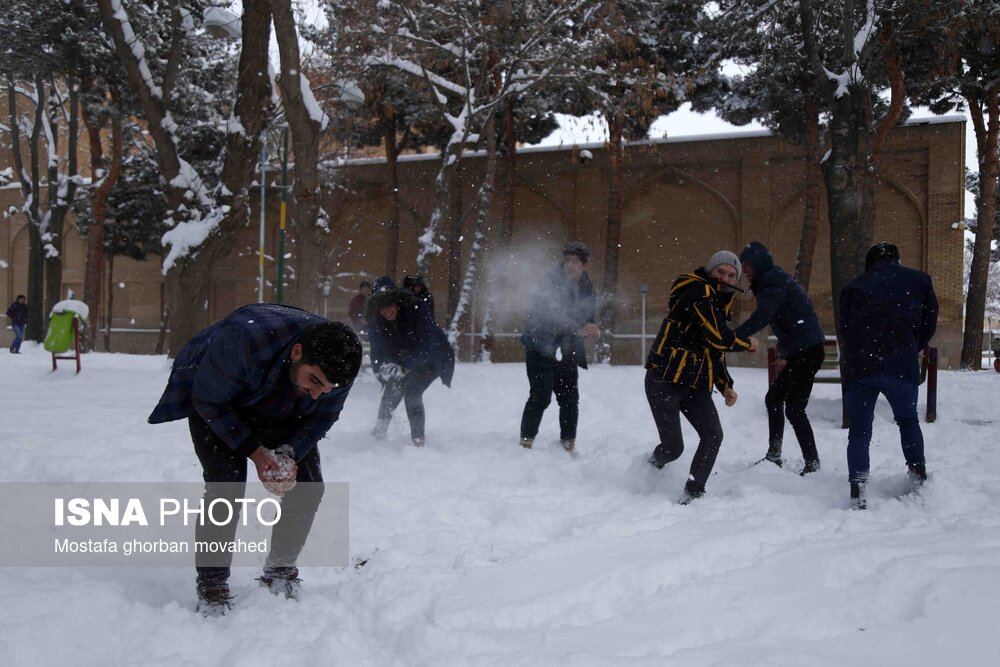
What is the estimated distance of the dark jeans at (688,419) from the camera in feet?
16.5

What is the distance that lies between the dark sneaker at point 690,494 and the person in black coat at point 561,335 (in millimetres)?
1927

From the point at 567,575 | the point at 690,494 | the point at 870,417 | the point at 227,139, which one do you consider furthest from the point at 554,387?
the point at 227,139

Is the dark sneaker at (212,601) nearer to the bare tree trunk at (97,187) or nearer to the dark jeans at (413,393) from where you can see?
the dark jeans at (413,393)

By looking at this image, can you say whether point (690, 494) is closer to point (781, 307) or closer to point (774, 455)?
point (774, 455)

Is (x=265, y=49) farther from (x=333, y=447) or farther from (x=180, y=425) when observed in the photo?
(x=333, y=447)

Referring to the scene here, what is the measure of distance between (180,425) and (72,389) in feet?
18.1

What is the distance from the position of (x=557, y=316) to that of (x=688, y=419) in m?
1.87

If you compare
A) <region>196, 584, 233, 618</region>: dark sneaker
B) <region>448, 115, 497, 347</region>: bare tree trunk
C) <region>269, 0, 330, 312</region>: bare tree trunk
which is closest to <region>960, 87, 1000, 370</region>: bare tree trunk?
<region>448, 115, 497, 347</region>: bare tree trunk

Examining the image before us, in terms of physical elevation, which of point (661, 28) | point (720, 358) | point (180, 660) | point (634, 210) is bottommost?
point (180, 660)

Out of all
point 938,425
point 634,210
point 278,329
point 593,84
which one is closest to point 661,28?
point 593,84

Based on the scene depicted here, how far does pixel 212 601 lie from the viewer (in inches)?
125

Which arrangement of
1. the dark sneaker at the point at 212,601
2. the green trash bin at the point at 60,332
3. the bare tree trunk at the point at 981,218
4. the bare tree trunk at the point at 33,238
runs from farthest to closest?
the bare tree trunk at the point at 33,238 < the bare tree trunk at the point at 981,218 < the green trash bin at the point at 60,332 < the dark sneaker at the point at 212,601

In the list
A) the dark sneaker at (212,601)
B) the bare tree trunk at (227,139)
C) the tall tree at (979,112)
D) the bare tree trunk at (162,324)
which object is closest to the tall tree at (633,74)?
the tall tree at (979,112)

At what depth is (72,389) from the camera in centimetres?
1228
